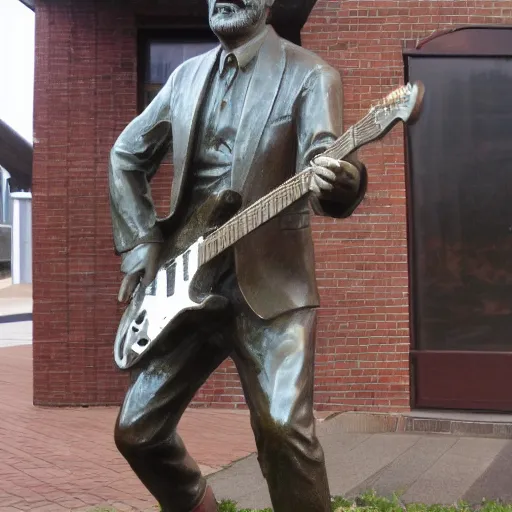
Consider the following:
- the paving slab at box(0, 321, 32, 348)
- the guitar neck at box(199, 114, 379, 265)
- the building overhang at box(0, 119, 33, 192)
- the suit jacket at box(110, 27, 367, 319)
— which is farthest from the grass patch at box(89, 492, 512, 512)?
the building overhang at box(0, 119, 33, 192)

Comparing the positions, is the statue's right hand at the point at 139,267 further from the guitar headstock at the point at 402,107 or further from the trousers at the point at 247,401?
the guitar headstock at the point at 402,107

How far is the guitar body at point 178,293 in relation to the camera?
285 cm

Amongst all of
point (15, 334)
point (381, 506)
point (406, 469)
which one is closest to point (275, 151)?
point (381, 506)

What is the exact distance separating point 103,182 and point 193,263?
569 cm

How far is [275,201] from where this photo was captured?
2676mm

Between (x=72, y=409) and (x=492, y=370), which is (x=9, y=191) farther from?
(x=492, y=370)

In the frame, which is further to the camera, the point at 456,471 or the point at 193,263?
the point at 456,471

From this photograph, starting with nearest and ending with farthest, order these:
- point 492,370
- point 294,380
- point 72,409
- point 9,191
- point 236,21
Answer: point 294,380 → point 236,21 → point 492,370 → point 72,409 → point 9,191

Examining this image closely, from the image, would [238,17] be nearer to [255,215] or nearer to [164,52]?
[255,215]

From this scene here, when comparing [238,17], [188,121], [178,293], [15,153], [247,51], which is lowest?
[178,293]

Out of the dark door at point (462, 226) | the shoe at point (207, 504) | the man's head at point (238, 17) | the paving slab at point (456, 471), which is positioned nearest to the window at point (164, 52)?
the dark door at point (462, 226)

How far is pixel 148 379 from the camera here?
3010 millimetres

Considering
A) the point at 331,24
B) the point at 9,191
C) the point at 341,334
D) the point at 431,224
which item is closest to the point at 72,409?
the point at 341,334

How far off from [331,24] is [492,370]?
12.1 feet
